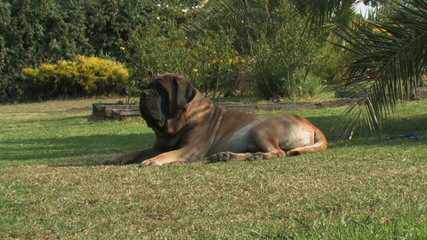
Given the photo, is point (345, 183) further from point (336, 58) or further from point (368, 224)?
point (336, 58)

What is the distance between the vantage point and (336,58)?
23719 millimetres

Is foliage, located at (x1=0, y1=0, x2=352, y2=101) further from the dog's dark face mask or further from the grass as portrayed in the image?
the grass

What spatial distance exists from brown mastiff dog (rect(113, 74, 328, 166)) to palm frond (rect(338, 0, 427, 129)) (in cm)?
115

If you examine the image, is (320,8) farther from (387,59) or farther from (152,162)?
(152,162)

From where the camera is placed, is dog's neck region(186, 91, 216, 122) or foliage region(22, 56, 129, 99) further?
foliage region(22, 56, 129, 99)

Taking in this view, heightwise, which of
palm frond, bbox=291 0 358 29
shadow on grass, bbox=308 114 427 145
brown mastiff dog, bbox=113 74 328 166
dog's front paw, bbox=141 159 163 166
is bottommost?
shadow on grass, bbox=308 114 427 145

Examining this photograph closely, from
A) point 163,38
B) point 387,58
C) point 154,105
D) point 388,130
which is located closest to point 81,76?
point 163,38

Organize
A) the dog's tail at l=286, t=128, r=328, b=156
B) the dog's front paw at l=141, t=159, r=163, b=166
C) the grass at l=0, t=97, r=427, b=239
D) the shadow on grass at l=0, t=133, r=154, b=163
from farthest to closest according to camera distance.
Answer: the shadow on grass at l=0, t=133, r=154, b=163 → the dog's tail at l=286, t=128, r=328, b=156 → the dog's front paw at l=141, t=159, r=163, b=166 → the grass at l=0, t=97, r=427, b=239

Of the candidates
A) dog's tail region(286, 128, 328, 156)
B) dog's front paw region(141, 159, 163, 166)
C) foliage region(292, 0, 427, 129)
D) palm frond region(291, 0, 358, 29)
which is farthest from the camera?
palm frond region(291, 0, 358, 29)

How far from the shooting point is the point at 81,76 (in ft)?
98.2

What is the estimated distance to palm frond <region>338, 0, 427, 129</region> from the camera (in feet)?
33.8

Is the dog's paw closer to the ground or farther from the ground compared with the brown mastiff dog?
closer to the ground

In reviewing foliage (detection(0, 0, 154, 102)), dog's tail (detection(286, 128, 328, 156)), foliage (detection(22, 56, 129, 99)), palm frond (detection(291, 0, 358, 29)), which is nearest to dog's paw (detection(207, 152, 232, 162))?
dog's tail (detection(286, 128, 328, 156))

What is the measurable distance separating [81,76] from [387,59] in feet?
68.2
